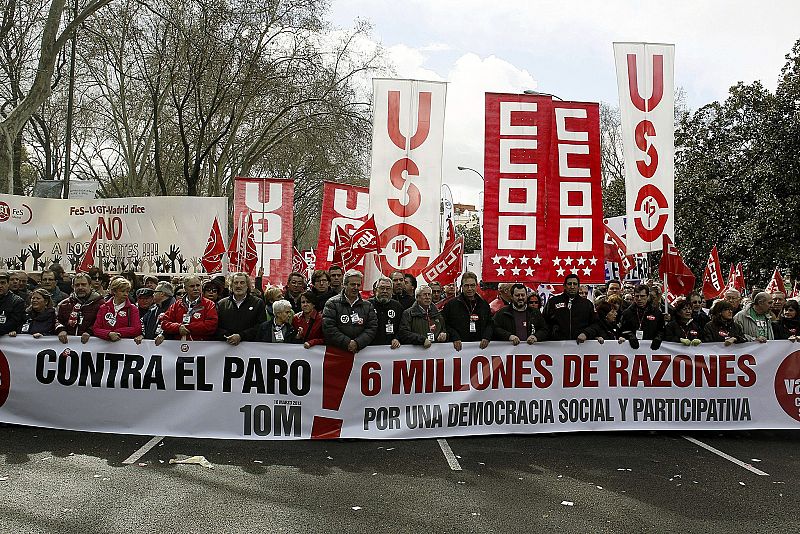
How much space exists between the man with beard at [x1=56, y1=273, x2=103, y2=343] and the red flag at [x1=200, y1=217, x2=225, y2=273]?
8.09 m

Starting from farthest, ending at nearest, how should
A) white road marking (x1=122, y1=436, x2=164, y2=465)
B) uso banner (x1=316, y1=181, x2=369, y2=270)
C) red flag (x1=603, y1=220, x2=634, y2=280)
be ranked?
uso banner (x1=316, y1=181, x2=369, y2=270), red flag (x1=603, y1=220, x2=634, y2=280), white road marking (x1=122, y1=436, x2=164, y2=465)

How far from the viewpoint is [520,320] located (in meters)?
9.06

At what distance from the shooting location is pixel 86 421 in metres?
8.38

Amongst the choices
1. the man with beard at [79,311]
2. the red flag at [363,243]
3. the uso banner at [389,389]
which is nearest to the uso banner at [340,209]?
the red flag at [363,243]

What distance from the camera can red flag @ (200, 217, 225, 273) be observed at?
685 inches

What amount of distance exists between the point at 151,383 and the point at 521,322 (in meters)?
3.71

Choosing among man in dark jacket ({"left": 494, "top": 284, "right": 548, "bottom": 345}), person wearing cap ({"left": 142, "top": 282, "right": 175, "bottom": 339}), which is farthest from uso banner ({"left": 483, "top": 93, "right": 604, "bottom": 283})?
person wearing cap ({"left": 142, "top": 282, "right": 175, "bottom": 339})

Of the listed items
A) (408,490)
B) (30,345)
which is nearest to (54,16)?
(30,345)

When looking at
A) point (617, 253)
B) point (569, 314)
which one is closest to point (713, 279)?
point (617, 253)

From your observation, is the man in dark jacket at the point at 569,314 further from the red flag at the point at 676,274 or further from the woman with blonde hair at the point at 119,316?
the woman with blonde hair at the point at 119,316

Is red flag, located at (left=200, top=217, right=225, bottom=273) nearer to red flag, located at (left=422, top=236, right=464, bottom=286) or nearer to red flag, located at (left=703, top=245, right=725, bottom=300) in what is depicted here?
red flag, located at (left=422, top=236, right=464, bottom=286)

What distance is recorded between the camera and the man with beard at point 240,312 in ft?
28.4

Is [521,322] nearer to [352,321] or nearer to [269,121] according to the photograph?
[352,321]

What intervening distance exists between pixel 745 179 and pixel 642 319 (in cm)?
1872
